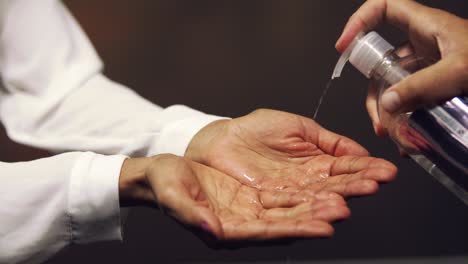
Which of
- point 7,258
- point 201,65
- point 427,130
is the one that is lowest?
point 7,258

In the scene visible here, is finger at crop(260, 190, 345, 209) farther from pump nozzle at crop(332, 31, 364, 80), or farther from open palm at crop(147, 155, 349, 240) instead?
pump nozzle at crop(332, 31, 364, 80)

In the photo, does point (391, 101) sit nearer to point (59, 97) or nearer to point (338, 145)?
point (338, 145)

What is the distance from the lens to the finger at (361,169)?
529 mm

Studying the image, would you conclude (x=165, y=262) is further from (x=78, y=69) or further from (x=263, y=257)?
(x=78, y=69)

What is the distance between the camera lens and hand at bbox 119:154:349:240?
47 cm

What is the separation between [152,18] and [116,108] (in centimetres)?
30

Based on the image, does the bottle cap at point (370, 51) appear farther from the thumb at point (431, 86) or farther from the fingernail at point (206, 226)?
the fingernail at point (206, 226)

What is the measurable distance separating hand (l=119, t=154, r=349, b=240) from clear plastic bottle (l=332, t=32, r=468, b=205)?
0.13m

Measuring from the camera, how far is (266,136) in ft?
2.25

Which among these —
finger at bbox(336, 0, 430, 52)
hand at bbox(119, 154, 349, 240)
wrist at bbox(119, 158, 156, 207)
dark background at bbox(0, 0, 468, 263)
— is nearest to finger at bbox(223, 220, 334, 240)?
hand at bbox(119, 154, 349, 240)

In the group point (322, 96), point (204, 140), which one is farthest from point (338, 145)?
point (322, 96)

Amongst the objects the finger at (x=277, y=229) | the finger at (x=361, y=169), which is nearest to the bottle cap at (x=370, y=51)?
the finger at (x=361, y=169)

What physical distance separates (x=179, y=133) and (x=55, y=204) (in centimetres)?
22

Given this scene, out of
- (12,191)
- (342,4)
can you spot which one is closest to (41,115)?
(12,191)
